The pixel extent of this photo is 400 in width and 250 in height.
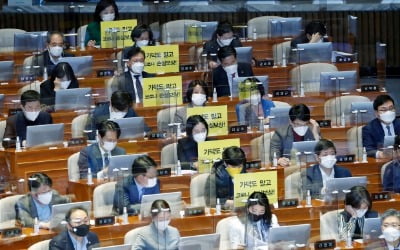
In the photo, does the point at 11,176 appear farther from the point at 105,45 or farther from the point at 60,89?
the point at 105,45

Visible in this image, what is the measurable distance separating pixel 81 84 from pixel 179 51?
1158 millimetres

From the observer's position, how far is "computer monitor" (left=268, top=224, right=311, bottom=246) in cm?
1289

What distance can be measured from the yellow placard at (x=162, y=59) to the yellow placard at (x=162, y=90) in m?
0.67

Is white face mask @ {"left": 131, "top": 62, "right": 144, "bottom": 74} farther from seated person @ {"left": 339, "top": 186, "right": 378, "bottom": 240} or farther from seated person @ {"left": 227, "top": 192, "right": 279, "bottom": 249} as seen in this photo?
seated person @ {"left": 339, "top": 186, "right": 378, "bottom": 240}

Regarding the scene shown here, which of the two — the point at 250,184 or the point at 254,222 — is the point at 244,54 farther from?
the point at 254,222

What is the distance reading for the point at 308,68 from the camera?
16344 millimetres

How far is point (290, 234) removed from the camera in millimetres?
12938

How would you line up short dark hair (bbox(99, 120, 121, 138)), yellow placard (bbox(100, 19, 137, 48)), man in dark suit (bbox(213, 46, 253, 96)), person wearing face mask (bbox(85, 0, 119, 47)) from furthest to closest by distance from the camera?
person wearing face mask (bbox(85, 0, 119, 47))
yellow placard (bbox(100, 19, 137, 48))
man in dark suit (bbox(213, 46, 253, 96))
short dark hair (bbox(99, 120, 121, 138))

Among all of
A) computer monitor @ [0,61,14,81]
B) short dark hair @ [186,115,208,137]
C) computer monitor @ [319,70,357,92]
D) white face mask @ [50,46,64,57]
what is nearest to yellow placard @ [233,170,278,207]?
short dark hair @ [186,115,208,137]

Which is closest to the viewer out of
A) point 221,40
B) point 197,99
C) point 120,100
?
point 120,100

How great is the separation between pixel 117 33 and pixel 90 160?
2.76 m

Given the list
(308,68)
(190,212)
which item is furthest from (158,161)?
(308,68)

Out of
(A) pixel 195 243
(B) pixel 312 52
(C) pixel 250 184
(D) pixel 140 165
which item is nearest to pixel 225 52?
(B) pixel 312 52

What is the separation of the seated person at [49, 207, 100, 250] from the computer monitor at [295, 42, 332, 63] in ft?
13.6
